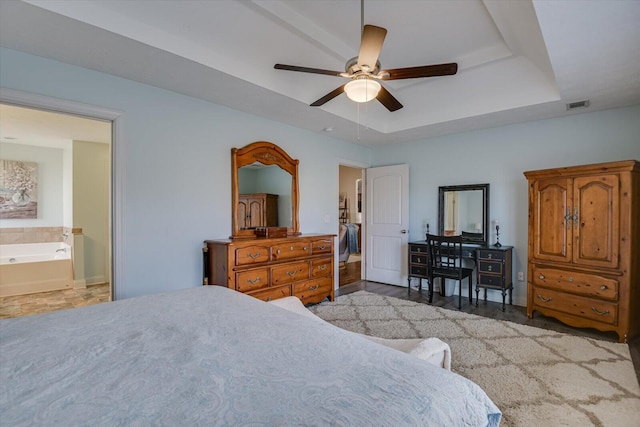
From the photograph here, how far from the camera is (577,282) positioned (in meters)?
3.22

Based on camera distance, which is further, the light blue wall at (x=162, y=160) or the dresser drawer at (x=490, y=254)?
the dresser drawer at (x=490, y=254)

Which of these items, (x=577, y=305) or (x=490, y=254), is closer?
(x=577, y=305)

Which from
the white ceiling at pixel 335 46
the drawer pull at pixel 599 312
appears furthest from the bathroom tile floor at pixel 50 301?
the drawer pull at pixel 599 312

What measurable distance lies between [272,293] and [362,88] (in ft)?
7.59

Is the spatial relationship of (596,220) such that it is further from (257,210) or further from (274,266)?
(257,210)

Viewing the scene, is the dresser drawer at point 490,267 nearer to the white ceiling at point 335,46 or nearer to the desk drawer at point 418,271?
the desk drawer at point 418,271

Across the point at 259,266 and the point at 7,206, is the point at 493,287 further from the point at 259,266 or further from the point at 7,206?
the point at 7,206

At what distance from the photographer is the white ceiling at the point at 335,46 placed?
6.73 feet

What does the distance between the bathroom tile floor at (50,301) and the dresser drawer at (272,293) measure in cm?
251

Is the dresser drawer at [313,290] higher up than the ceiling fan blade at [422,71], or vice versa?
the ceiling fan blade at [422,71]

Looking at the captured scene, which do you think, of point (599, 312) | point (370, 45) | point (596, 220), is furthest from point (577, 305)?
point (370, 45)

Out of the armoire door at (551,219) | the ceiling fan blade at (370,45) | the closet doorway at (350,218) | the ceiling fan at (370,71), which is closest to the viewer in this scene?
the ceiling fan blade at (370,45)

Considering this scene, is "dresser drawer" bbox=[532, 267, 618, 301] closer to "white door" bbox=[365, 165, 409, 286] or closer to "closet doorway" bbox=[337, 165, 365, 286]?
"white door" bbox=[365, 165, 409, 286]

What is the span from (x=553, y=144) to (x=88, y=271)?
723 centimetres
